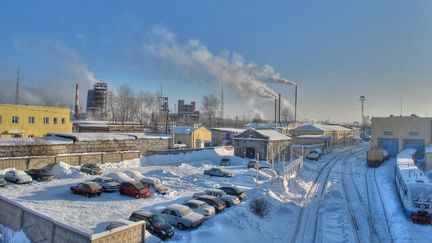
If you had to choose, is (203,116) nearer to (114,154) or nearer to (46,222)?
(114,154)

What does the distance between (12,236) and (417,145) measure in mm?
63165

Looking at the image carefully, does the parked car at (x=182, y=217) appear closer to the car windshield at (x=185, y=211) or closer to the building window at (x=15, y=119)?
the car windshield at (x=185, y=211)

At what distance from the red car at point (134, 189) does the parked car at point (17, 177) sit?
8.55m

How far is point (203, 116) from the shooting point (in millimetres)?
137375

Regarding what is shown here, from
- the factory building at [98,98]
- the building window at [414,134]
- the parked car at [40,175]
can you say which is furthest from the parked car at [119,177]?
the factory building at [98,98]

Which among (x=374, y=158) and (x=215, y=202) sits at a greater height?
(x=374, y=158)

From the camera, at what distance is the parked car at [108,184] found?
28812 millimetres

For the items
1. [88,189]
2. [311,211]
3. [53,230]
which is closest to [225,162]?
[311,211]

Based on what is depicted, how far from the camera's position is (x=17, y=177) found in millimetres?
29812

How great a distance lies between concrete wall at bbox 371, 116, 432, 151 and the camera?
2387 inches

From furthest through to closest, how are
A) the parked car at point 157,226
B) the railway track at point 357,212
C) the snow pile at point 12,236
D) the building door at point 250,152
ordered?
the building door at point 250,152 < the railway track at point 357,212 < the parked car at point 157,226 < the snow pile at point 12,236

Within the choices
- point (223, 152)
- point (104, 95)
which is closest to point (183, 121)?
point (104, 95)

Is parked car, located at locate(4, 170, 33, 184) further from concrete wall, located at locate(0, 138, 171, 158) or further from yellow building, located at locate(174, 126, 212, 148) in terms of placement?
yellow building, located at locate(174, 126, 212, 148)

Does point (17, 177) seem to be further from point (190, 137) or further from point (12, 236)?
point (190, 137)
